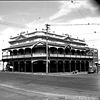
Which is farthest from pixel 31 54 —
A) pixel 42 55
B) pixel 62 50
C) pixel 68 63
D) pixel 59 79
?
pixel 59 79

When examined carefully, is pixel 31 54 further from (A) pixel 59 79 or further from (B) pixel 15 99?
(B) pixel 15 99

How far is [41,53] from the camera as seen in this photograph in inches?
1767

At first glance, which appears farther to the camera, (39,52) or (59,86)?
(39,52)

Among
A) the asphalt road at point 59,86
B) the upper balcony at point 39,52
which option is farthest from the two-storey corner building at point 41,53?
the asphalt road at point 59,86

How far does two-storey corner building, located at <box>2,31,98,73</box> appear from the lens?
146ft

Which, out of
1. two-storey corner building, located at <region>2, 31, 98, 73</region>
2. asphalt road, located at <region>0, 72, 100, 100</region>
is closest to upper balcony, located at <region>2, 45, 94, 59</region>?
two-storey corner building, located at <region>2, 31, 98, 73</region>

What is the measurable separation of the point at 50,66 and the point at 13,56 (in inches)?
447

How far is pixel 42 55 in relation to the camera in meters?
43.2

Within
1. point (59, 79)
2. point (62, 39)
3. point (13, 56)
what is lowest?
point (59, 79)

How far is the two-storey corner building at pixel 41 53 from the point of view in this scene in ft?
146

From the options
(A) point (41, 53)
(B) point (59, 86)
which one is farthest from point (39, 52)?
(B) point (59, 86)

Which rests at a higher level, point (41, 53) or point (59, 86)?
point (41, 53)

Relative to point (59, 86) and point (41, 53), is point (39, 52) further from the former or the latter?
point (59, 86)

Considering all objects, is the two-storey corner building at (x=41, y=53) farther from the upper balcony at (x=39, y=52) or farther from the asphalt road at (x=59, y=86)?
the asphalt road at (x=59, y=86)
